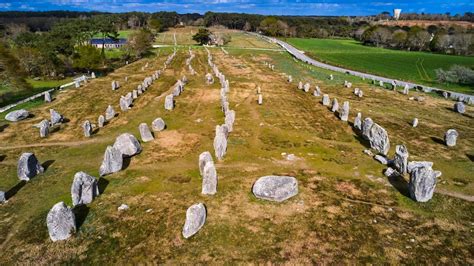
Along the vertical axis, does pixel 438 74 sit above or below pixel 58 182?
above

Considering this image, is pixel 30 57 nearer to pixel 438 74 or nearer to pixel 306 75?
pixel 306 75

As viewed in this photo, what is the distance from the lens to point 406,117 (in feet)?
128

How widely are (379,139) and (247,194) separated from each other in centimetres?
1294

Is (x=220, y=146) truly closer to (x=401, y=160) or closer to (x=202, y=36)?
(x=401, y=160)

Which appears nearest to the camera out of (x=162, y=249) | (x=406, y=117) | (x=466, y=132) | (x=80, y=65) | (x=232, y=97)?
(x=162, y=249)

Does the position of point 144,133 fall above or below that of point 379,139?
below

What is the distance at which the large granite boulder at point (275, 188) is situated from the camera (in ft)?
68.8

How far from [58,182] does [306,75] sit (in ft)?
170

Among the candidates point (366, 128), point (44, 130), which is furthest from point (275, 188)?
point (44, 130)

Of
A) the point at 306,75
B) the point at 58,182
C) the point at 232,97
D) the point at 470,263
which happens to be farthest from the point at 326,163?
the point at 306,75

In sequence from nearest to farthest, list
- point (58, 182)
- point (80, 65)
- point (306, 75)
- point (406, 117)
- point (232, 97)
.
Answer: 1. point (58, 182)
2. point (406, 117)
3. point (232, 97)
4. point (80, 65)
5. point (306, 75)

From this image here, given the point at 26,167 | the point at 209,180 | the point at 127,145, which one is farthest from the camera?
the point at 127,145

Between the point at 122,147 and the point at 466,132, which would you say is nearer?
the point at 122,147

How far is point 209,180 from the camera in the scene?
21.6 metres
